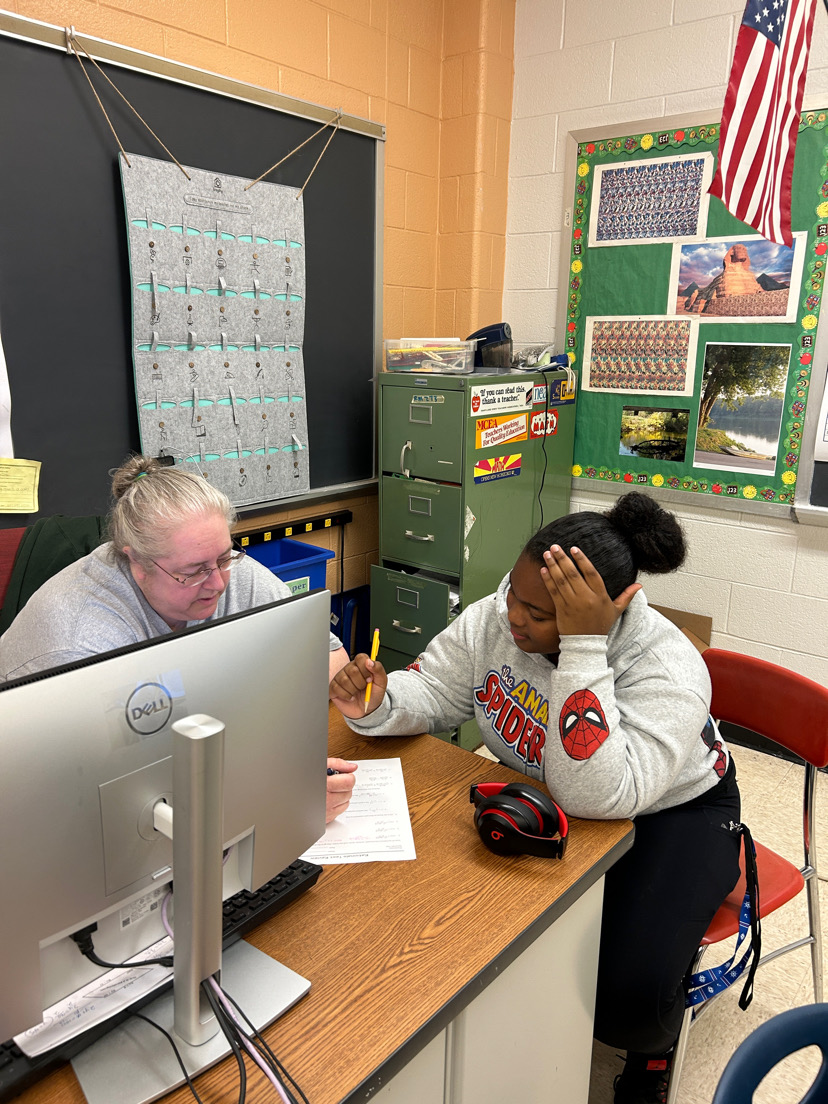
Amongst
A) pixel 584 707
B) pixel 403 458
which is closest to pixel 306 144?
pixel 403 458

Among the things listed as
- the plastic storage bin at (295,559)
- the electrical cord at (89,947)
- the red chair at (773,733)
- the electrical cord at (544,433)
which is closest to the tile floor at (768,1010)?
the red chair at (773,733)

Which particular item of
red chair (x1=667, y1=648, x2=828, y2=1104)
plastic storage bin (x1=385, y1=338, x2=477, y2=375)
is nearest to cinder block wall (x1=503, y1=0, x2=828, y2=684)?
plastic storage bin (x1=385, y1=338, x2=477, y2=375)

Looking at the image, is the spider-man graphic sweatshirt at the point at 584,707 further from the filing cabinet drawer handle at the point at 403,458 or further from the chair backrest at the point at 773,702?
the filing cabinet drawer handle at the point at 403,458

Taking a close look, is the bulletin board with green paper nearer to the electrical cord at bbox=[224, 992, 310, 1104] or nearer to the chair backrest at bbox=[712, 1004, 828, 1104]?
the chair backrest at bbox=[712, 1004, 828, 1104]

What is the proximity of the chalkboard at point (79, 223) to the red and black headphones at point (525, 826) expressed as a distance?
63.6 inches

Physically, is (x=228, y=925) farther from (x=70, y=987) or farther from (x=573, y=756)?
(x=573, y=756)

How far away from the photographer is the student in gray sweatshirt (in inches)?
47.7

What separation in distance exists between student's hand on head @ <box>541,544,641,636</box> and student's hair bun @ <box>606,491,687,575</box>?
0.43 ft

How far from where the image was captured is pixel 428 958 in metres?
0.92

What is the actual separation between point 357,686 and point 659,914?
0.64 m

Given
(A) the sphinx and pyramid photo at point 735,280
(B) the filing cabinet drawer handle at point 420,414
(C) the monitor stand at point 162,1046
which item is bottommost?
(C) the monitor stand at point 162,1046

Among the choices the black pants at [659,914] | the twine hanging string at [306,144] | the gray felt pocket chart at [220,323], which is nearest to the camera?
the black pants at [659,914]

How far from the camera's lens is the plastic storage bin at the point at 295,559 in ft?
8.75

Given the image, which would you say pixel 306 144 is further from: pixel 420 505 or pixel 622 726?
pixel 622 726
